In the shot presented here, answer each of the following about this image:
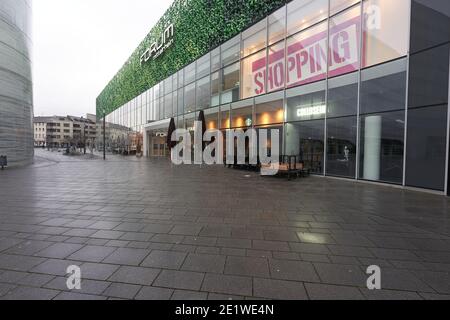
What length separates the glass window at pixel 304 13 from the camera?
565 inches

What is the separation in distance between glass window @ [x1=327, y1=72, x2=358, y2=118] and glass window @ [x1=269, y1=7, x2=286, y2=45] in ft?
16.4

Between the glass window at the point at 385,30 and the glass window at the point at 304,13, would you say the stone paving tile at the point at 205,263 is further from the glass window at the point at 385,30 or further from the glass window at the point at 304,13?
the glass window at the point at 304,13

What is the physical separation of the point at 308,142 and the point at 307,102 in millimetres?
2128

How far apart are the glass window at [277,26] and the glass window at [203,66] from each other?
26.0 feet

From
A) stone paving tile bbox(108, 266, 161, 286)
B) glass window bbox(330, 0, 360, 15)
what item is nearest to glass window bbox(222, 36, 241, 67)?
glass window bbox(330, 0, 360, 15)

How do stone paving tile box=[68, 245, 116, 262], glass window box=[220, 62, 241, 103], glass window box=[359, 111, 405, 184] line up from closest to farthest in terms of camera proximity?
stone paving tile box=[68, 245, 116, 262] < glass window box=[359, 111, 405, 184] < glass window box=[220, 62, 241, 103]

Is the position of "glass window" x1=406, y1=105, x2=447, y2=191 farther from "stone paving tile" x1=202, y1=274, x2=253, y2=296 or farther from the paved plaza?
"stone paving tile" x1=202, y1=274, x2=253, y2=296

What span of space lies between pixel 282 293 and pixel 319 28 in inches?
581

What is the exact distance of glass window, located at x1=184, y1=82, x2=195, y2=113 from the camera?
2689 centimetres

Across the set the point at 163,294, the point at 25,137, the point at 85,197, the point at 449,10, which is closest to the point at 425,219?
the point at 163,294

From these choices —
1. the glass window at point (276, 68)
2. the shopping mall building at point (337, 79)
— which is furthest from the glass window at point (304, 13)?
the glass window at point (276, 68)
